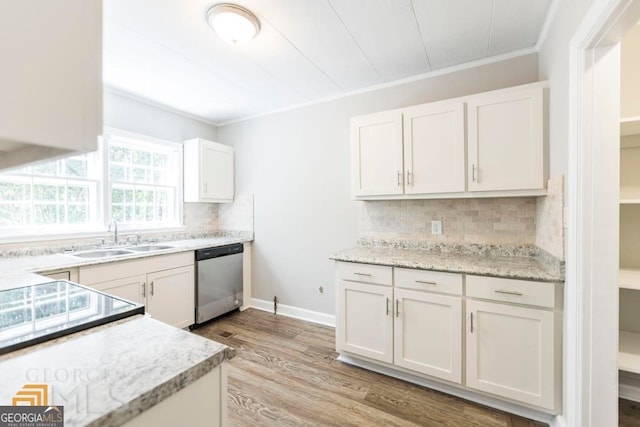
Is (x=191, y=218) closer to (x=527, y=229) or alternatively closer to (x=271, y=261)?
(x=271, y=261)

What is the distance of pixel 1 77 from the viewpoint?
0.37 metres

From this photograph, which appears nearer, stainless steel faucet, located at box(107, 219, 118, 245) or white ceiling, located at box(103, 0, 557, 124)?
white ceiling, located at box(103, 0, 557, 124)

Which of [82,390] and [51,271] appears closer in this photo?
[82,390]

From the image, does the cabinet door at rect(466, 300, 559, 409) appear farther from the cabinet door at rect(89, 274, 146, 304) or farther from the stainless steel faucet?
the stainless steel faucet

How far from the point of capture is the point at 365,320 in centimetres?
217

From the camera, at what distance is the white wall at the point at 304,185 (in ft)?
9.45

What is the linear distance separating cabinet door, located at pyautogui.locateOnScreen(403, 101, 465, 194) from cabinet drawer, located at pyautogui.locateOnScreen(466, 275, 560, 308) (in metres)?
0.70

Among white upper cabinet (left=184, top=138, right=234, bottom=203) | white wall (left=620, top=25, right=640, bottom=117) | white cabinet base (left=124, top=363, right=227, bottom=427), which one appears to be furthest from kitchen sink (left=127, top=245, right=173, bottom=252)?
white wall (left=620, top=25, right=640, bottom=117)

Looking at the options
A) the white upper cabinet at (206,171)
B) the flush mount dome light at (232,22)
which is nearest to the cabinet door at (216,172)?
the white upper cabinet at (206,171)

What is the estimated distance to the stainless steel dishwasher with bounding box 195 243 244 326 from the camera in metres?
2.93

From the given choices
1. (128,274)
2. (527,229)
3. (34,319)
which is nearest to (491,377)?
(527,229)

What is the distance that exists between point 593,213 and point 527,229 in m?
0.92

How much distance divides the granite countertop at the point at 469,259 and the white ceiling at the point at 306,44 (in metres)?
1.58

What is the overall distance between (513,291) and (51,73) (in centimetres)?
213
